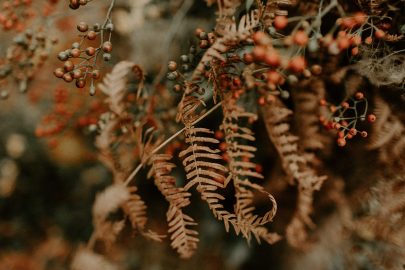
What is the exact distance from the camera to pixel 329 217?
1.27 metres

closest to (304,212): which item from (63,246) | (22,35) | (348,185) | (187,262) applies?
(348,185)

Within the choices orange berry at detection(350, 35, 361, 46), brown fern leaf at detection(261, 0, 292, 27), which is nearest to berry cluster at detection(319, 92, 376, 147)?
orange berry at detection(350, 35, 361, 46)

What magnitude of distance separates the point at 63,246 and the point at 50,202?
30 cm

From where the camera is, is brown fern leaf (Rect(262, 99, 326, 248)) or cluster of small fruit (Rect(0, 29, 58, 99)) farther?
cluster of small fruit (Rect(0, 29, 58, 99))

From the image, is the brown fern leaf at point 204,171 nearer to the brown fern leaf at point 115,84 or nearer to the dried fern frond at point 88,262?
the brown fern leaf at point 115,84

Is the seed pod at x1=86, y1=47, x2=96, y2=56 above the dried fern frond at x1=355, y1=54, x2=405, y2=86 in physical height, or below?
above

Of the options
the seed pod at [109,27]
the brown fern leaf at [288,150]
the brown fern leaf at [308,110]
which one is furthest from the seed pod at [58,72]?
the brown fern leaf at [308,110]

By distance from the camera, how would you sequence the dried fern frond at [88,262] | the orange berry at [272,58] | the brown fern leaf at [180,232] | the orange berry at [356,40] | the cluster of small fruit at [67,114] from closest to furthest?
the orange berry at [272,58] → the orange berry at [356,40] → the brown fern leaf at [180,232] → the dried fern frond at [88,262] → the cluster of small fruit at [67,114]

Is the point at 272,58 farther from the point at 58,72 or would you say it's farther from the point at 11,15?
the point at 11,15

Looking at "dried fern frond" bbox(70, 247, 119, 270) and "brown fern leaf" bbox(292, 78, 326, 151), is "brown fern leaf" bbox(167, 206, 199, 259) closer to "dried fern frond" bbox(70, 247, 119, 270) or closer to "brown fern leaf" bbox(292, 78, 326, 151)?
"dried fern frond" bbox(70, 247, 119, 270)

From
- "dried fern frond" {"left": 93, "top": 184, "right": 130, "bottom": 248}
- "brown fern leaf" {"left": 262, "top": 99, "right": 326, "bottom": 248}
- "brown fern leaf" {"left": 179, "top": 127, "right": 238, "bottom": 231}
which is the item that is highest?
"brown fern leaf" {"left": 179, "top": 127, "right": 238, "bottom": 231}

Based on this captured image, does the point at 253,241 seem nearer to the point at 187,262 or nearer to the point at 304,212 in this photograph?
the point at 187,262

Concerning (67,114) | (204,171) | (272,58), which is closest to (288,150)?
(204,171)

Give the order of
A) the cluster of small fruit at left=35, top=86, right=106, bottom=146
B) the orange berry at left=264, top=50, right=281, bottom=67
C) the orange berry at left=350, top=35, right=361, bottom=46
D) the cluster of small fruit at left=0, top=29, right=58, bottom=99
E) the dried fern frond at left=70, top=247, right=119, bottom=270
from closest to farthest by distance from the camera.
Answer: the orange berry at left=264, top=50, right=281, bottom=67
the orange berry at left=350, top=35, right=361, bottom=46
the dried fern frond at left=70, top=247, right=119, bottom=270
the cluster of small fruit at left=0, top=29, right=58, bottom=99
the cluster of small fruit at left=35, top=86, right=106, bottom=146
